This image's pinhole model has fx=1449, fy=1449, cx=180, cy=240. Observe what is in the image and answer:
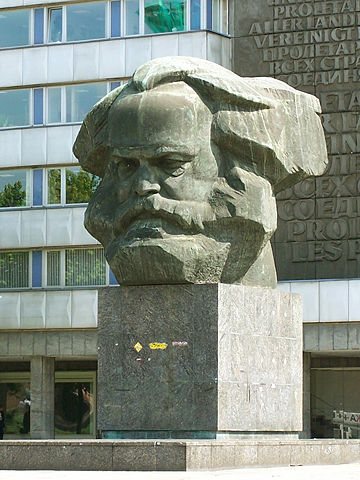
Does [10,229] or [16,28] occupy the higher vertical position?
[16,28]

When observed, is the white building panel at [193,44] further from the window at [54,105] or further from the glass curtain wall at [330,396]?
the glass curtain wall at [330,396]

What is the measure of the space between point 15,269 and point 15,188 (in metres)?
2.53

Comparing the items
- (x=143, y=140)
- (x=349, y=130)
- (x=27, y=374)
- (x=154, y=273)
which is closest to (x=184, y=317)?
(x=154, y=273)

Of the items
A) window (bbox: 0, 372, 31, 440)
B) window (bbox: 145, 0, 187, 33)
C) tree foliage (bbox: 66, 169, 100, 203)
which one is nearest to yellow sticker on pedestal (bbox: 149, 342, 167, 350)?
tree foliage (bbox: 66, 169, 100, 203)

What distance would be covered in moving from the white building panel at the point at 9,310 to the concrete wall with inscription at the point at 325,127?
815cm

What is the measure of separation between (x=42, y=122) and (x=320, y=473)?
30.3 meters

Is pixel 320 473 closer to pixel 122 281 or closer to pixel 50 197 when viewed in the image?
pixel 122 281

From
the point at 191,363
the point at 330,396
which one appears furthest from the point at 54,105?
the point at 191,363

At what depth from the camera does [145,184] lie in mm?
17500

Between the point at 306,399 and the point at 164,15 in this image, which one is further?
the point at 164,15

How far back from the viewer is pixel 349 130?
138 ft

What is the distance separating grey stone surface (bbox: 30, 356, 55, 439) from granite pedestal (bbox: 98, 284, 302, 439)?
26171 mm

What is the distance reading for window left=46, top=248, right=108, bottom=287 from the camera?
4394 cm

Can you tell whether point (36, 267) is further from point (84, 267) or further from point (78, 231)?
point (78, 231)
